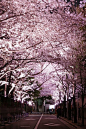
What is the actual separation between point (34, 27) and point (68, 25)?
2.69 meters

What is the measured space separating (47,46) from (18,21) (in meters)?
4.83

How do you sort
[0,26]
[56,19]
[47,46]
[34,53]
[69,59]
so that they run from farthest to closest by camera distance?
[69,59]
[34,53]
[47,46]
[56,19]
[0,26]

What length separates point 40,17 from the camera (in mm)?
17062

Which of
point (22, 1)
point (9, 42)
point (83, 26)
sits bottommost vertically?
point (9, 42)

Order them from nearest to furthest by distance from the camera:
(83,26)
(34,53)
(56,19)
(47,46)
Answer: (83,26) → (56,19) → (47,46) → (34,53)

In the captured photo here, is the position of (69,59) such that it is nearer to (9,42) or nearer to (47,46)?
(47,46)

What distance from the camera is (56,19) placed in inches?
677

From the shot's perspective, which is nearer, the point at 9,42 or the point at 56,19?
the point at 9,42

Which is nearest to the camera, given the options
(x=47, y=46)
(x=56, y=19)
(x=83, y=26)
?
(x=83, y=26)

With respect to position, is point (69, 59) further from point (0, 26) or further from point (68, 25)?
point (0, 26)

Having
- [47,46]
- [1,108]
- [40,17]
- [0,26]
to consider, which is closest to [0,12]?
[0,26]

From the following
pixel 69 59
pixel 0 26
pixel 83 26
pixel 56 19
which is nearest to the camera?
pixel 0 26

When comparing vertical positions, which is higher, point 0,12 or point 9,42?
point 0,12

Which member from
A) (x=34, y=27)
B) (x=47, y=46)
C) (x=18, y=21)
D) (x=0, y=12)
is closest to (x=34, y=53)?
(x=47, y=46)
